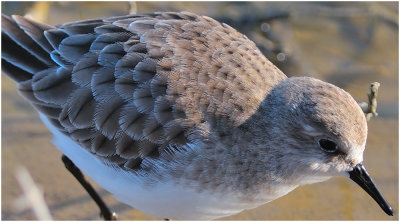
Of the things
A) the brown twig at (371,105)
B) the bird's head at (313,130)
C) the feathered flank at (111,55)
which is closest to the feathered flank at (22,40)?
the feathered flank at (111,55)

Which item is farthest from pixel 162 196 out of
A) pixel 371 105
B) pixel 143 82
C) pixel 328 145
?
pixel 371 105

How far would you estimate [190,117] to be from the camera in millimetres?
3502

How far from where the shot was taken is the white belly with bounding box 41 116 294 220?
11.7ft

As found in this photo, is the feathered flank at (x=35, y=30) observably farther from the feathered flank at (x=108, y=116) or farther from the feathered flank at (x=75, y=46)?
the feathered flank at (x=108, y=116)

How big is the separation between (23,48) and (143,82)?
926 millimetres

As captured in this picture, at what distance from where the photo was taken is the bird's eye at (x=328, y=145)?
3.35 metres

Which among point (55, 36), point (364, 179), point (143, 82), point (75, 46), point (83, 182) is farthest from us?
point (83, 182)

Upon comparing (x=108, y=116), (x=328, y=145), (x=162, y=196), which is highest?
(x=108, y=116)

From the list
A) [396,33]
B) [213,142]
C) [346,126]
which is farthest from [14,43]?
[396,33]

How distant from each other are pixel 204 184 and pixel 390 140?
2.31 m

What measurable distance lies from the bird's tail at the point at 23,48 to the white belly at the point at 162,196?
1.28 feet

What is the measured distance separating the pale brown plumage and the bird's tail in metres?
0.01

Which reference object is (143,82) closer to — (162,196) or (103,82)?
(103,82)

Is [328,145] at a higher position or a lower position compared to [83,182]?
higher
